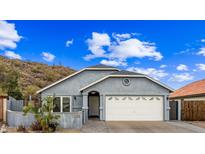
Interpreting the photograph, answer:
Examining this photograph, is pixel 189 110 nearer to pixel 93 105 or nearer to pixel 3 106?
pixel 93 105

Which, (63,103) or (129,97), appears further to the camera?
(63,103)

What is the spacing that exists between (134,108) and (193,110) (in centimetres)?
448

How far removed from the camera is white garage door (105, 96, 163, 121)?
24.8 meters

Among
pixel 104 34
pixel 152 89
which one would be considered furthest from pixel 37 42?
pixel 152 89

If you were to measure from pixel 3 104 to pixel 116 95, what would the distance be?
8.03 m

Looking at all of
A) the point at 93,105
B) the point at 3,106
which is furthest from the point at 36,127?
the point at 93,105

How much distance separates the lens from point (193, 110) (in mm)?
25328

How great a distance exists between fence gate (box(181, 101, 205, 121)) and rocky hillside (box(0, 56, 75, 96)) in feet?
48.6

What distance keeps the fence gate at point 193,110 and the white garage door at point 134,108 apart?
1.84 m

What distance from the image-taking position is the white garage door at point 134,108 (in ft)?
81.4
